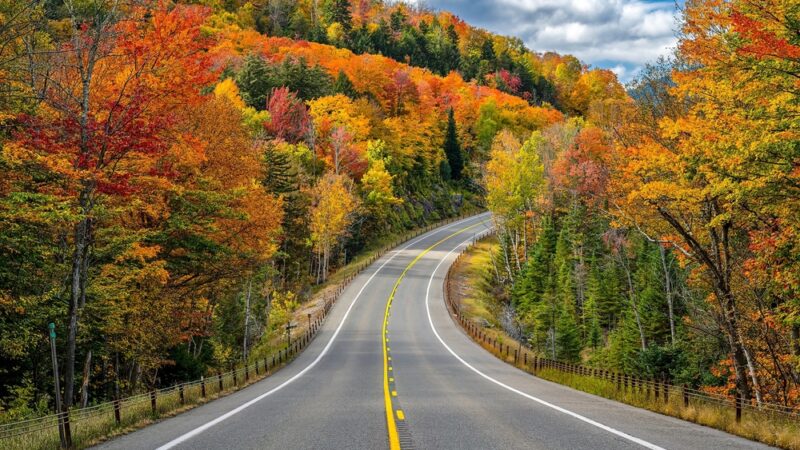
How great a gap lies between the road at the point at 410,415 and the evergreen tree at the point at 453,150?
71.4m

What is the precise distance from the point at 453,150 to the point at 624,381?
279ft

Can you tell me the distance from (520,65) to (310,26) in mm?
57305

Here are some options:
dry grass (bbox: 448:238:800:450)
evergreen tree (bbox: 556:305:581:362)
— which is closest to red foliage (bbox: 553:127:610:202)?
evergreen tree (bbox: 556:305:581:362)

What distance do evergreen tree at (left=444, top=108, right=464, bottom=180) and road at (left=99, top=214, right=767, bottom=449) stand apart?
234 feet

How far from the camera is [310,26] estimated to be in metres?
128

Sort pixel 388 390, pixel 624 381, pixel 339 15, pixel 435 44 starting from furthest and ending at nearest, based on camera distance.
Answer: pixel 435 44 < pixel 339 15 < pixel 624 381 < pixel 388 390

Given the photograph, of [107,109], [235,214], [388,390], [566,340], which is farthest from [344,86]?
[388,390]

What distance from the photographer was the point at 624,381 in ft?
58.1

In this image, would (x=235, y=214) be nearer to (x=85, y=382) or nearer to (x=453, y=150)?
(x=85, y=382)

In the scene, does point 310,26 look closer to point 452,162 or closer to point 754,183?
point 452,162

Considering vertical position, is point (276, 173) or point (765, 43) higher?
point (276, 173)

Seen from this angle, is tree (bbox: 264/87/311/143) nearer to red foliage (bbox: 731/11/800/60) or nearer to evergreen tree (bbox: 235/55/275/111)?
evergreen tree (bbox: 235/55/275/111)

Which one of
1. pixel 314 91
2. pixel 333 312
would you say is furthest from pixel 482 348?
pixel 314 91

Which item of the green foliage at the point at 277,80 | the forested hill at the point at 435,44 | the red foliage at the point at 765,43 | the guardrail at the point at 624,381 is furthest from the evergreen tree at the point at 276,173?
the forested hill at the point at 435,44
